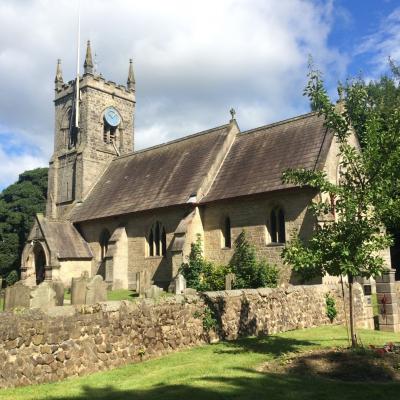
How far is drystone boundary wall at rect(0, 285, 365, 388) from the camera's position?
8523 mm

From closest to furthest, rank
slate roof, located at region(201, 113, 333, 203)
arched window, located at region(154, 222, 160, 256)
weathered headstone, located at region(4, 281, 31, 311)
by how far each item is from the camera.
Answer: weathered headstone, located at region(4, 281, 31, 311) → slate roof, located at region(201, 113, 333, 203) → arched window, located at region(154, 222, 160, 256)

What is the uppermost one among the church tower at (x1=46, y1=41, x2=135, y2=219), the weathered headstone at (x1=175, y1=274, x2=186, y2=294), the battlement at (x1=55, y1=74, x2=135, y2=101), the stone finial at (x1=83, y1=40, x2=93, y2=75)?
the stone finial at (x1=83, y1=40, x2=93, y2=75)

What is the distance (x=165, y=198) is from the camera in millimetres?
28578

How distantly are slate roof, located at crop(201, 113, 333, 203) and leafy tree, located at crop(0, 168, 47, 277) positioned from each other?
3172 centimetres

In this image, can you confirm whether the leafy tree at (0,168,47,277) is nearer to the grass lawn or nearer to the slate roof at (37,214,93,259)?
the slate roof at (37,214,93,259)

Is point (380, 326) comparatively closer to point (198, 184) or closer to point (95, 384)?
point (95, 384)

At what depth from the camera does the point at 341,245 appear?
1038cm

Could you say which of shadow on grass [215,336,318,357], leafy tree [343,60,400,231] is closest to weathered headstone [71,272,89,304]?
shadow on grass [215,336,318,357]

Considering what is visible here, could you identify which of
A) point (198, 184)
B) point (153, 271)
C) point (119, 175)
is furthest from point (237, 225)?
point (119, 175)

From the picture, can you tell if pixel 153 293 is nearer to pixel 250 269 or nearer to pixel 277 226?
pixel 250 269

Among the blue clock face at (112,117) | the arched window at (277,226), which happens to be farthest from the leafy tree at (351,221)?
the blue clock face at (112,117)

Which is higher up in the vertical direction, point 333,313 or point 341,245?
point 341,245

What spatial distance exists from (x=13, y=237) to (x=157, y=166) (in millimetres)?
26356

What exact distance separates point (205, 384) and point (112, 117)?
36682 mm
